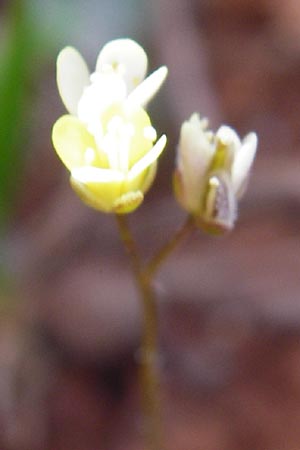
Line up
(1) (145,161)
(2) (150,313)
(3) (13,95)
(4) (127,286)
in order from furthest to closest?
(4) (127,286)
(3) (13,95)
(2) (150,313)
(1) (145,161)

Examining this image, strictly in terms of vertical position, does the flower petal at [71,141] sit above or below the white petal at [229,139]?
above

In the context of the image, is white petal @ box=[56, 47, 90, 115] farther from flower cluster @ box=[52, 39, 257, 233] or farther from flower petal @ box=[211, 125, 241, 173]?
flower petal @ box=[211, 125, 241, 173]

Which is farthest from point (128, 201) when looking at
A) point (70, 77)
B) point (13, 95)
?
point (13, 95)

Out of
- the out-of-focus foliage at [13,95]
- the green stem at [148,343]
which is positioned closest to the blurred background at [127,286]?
the out-of-focus foliage at [13,95]

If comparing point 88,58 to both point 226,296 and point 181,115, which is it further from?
point 226,296

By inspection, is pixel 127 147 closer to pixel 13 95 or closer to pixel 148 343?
pixel 148 343

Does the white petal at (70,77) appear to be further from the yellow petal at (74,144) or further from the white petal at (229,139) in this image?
the white petal at (229,139)

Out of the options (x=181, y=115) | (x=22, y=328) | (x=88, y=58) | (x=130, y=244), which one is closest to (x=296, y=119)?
(x=181, y=115)
